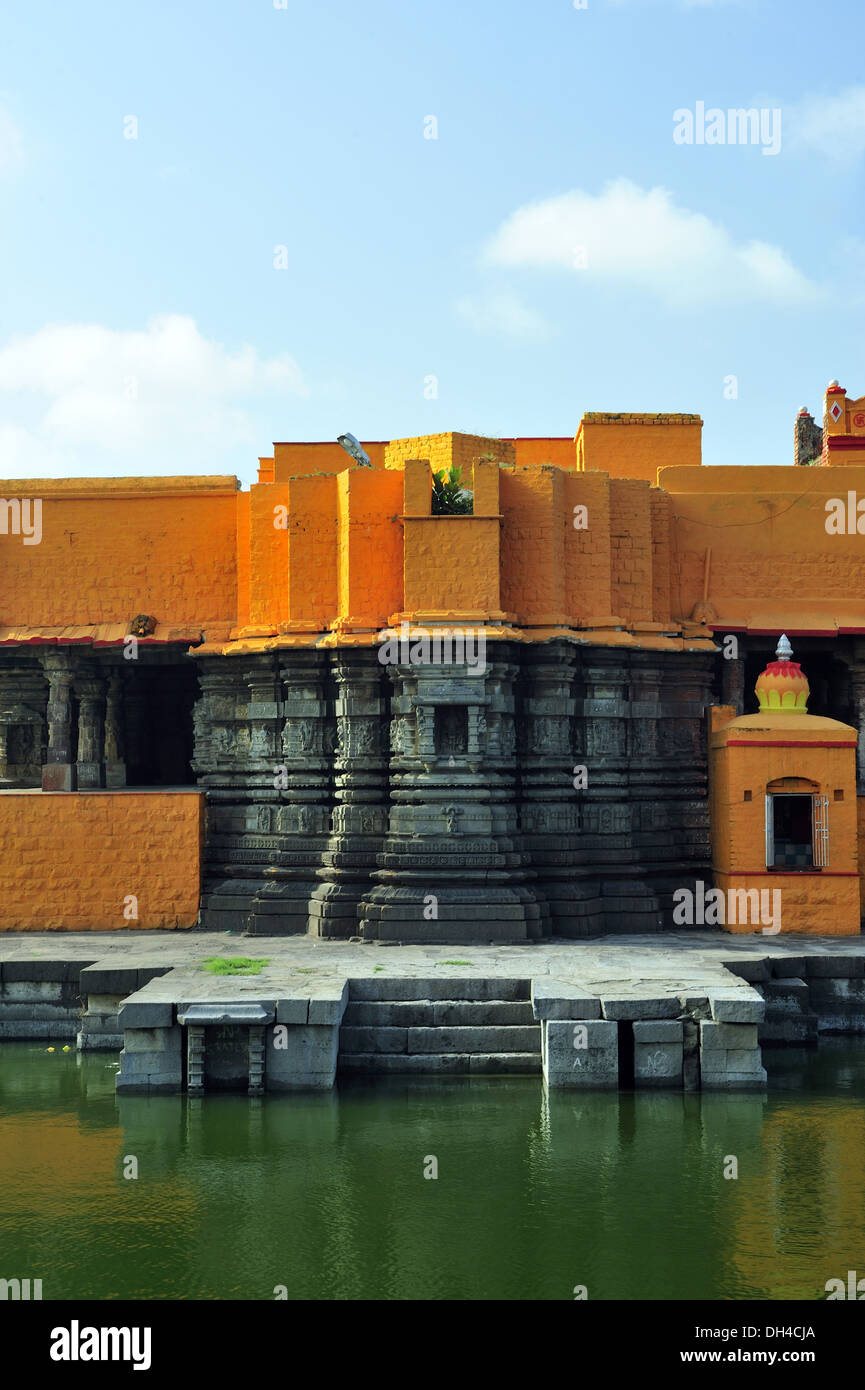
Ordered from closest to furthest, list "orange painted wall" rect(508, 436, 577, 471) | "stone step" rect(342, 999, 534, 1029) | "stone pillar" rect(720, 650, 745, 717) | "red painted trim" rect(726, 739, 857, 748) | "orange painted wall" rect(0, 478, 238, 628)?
"stone step" rect(342, 999, 534, 1029) < "red painted trim" rect(726, 739, 857, 748) < "stone pillar" rect(720, 650, 745, 717) < "orange painted wall" rect(0, 478, 238, 628) < "orange painted wall" rect(508, 436, 577, 471)

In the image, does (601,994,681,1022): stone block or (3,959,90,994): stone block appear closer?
(601,994,681,1022): stone block

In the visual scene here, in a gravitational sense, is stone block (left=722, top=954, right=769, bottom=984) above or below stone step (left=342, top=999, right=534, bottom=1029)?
above

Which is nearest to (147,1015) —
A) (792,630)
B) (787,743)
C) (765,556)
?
(787,743)

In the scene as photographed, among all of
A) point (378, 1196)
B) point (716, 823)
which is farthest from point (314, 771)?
point (378, 1196)

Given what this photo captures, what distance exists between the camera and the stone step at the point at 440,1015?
1316 cm

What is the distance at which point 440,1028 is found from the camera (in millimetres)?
13141

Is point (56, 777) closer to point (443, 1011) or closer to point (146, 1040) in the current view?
point (146, 1040)

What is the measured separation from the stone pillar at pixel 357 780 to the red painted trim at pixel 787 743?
4.30 metres

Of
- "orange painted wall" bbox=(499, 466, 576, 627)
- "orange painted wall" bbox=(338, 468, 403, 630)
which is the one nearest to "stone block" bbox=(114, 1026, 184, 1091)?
"orange painted wall" bbox=(338, 468, 403, 630)

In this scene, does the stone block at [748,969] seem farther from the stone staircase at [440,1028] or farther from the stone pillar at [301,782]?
the stone pillar at [301,782]

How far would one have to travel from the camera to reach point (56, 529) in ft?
63.7

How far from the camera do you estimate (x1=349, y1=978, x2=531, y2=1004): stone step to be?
43.5 ft

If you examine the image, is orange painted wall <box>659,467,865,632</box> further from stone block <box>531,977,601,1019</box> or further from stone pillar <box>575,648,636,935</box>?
stone block <box>531,977,601,1019</box>

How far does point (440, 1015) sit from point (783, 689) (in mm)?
6606
